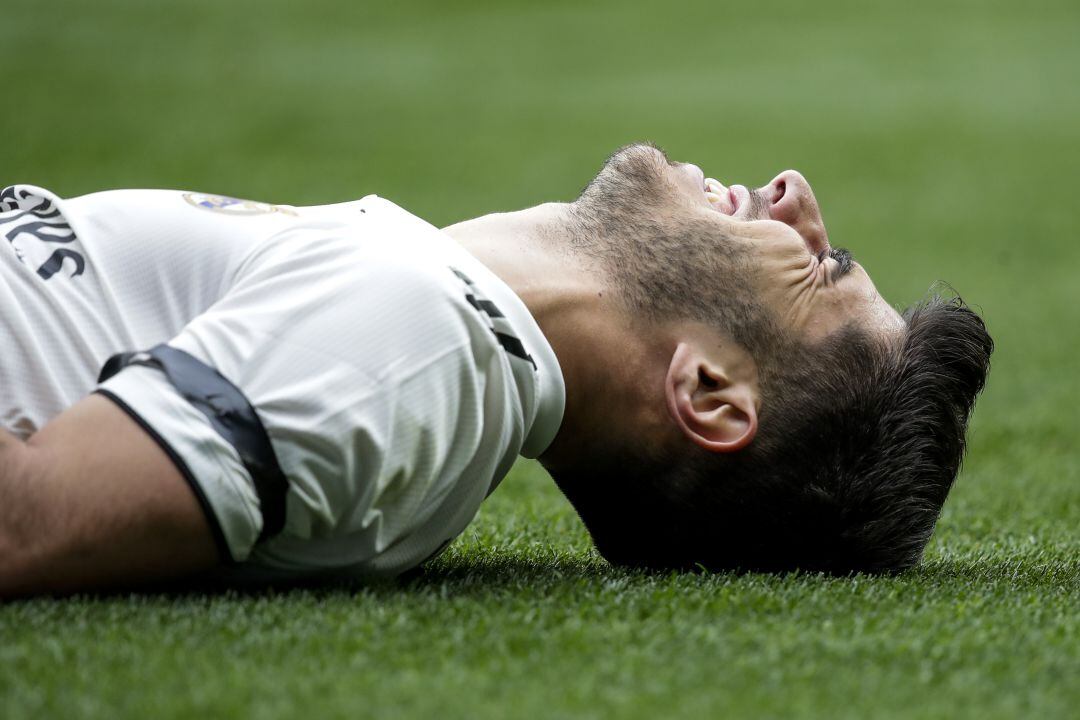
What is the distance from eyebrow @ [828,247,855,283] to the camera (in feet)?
7.47

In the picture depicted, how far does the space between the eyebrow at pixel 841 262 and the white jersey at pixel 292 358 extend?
1.86 ft

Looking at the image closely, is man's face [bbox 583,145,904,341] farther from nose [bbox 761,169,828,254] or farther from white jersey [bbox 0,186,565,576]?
white jersey [bbox 0,186,565,576]

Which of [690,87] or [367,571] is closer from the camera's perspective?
[367,571]

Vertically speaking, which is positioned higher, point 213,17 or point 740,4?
point 740,4

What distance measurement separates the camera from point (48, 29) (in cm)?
1335

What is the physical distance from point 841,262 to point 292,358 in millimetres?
1037

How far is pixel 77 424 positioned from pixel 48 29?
1291cm

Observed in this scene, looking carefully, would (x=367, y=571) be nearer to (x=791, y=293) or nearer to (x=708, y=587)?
(x=708, y=587)

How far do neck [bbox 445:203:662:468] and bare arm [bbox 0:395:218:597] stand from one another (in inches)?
26.5

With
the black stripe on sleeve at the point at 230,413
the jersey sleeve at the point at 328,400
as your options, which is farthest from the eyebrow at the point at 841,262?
the black stripe on sleeve at the point at 230,413

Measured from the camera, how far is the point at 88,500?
166 cm

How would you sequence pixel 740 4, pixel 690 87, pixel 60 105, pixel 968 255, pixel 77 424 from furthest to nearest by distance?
1. pixel 740 4
2. pixel 690 87
3. pixel 60 105
4. pixel 968 255
5. pixel 77 424

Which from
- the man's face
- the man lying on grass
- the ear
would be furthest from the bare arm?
the man's face

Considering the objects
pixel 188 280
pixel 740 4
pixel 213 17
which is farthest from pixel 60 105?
pixel 188 280
